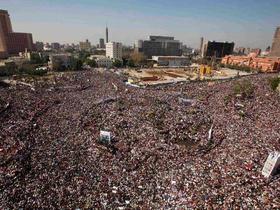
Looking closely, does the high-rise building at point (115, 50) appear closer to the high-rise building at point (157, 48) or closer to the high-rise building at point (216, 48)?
the high-rise building at point (157, 48)

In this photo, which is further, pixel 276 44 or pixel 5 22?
pixel 5 22

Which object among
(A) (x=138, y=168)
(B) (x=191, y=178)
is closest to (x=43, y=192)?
(A) (x=138, y=168)

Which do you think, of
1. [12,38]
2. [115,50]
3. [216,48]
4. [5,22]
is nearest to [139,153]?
[115,50]

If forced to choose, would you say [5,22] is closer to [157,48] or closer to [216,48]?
[157,48]

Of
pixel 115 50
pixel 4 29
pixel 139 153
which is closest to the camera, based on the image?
pixel 139 153

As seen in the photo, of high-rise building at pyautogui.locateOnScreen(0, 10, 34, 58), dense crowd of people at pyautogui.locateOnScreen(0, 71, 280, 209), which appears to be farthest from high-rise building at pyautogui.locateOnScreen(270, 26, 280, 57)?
high-rise building at pyautogui.locateOnScreen(0, 10, 34, 58)

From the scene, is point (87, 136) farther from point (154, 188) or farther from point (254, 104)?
point (254, 104)
